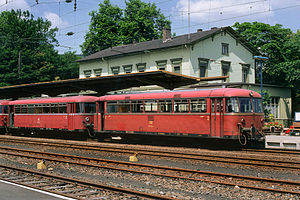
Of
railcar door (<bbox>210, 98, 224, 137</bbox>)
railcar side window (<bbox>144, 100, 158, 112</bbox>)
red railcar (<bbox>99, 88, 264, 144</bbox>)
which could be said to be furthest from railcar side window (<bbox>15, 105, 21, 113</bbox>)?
railcar door (<bbox>210, 98, 224, 137</bbox>)

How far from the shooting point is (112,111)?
22375 millimetres

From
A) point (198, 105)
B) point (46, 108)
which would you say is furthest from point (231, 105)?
point (46, 108)

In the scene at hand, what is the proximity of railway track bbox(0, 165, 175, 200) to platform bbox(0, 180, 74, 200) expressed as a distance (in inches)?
10.9

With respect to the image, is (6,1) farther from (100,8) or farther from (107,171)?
(100,8)

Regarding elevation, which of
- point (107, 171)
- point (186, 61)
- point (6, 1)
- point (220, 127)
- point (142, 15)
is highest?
point (142, 15)

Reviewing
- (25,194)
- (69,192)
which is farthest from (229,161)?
(25,194)

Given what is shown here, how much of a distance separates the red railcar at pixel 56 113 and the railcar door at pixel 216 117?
9.07 m

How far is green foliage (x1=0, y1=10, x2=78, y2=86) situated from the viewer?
58219 mm

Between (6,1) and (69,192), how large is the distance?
18131 mm

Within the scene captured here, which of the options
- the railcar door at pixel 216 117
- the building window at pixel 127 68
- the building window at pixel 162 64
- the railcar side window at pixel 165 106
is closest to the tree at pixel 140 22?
the building window at pixel 127 68

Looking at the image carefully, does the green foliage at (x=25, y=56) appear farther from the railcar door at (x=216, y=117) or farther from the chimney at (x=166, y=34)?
the railcar door at (x=216, y=117)

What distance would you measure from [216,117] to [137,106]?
17.3 feet

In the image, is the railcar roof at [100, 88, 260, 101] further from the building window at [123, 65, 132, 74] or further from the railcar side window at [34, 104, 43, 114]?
the building window at [123, 65, 132, 74]

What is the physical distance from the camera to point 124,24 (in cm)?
5319
